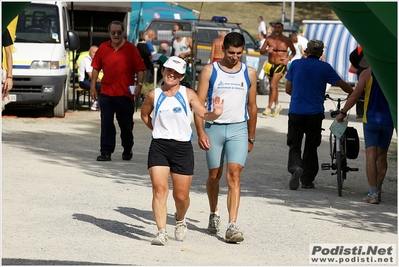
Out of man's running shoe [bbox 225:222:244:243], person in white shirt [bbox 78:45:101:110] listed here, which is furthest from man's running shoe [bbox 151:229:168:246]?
person in white shirt [bbox 78:45:101:110]

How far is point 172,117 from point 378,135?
3.25 metres

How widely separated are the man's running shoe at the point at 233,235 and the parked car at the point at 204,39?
14308mm

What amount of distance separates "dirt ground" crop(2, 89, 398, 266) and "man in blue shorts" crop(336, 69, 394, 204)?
314mm

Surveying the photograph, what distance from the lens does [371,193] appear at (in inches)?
399

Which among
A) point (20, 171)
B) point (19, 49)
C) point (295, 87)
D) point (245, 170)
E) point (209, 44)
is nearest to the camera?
point (295, 87)

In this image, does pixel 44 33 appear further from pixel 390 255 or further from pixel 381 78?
pixel 381 78

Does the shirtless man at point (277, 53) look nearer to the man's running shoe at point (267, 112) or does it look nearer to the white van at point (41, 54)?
the man's running shoe at point (267, 112)

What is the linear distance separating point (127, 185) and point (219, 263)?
3.93 m

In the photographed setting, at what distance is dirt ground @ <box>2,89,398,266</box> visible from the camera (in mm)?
7324

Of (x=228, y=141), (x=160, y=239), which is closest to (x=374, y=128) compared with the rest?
(x=228, y=141)

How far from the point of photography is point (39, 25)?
1803cm

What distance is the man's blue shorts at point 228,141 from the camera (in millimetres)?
8023

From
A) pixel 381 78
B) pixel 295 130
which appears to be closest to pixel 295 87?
pixel 295 130

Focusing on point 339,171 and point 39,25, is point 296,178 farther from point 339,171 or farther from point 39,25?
point 39,25
